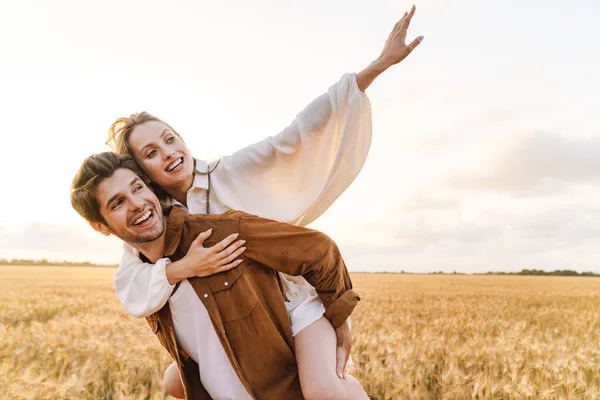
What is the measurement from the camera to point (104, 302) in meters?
11.9

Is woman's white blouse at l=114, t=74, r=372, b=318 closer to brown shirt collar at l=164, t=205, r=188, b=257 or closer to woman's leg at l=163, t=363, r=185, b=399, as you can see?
brown shirt collar at l=164, t=205, r=188, b=257

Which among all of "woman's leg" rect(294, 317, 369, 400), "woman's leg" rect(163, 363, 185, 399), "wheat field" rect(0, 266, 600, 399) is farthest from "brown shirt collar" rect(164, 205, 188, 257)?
"wheat field" rect(0, 266, 600, 399)

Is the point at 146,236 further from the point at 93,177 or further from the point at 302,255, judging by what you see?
the point at 302,255

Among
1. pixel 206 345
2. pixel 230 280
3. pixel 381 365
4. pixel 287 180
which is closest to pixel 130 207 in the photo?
pixel 230 280

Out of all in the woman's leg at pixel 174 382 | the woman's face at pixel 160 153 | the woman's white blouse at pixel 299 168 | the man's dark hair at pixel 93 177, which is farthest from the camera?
the woman's leg at pixel 174 382

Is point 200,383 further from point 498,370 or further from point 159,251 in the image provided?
point 498,370

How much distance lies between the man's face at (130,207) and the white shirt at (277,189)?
0.17 m

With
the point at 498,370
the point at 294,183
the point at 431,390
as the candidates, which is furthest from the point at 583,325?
the point at 294,183

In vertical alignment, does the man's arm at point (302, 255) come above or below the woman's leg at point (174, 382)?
above

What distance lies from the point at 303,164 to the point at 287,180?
0.44 ft

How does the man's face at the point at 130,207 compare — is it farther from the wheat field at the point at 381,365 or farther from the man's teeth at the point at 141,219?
the wheat field at the point at 381,365

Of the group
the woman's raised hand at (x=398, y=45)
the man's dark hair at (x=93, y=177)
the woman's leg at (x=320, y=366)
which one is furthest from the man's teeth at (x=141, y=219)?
the woman's raised hand at (x=398, y=45)

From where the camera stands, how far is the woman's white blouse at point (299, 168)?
302 centimetres

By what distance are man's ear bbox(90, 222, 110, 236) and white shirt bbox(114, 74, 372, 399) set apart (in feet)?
0.48
